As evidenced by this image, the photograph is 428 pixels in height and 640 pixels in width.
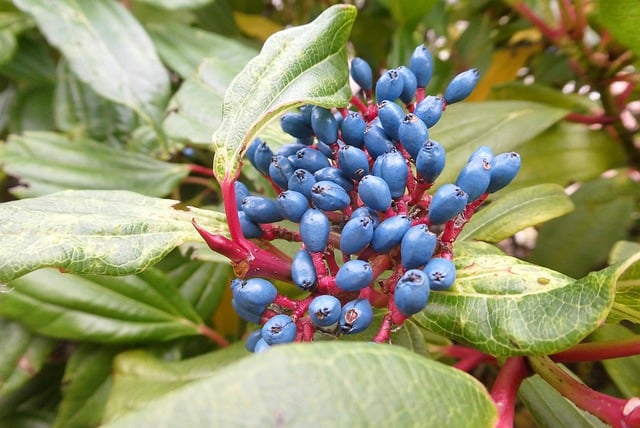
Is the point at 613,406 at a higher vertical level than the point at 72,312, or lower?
higher

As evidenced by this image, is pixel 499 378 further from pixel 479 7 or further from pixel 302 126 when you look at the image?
pixel 479 7

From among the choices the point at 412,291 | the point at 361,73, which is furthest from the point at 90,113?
the point at 412,291

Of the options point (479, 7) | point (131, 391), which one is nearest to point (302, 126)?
point (131, 391)

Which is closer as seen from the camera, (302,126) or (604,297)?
(604,297)

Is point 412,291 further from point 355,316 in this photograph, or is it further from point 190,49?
point 190,49

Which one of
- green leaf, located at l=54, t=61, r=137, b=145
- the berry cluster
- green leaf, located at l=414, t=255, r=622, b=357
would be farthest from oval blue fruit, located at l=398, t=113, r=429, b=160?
green leaf, located at l=54, t=61, r=137, b=145

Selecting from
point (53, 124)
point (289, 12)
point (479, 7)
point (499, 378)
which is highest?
point (479, 7)

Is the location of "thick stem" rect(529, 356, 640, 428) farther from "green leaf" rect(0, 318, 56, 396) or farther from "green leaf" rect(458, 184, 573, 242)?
"green leaf" rect(0, 318, 56, 396)
